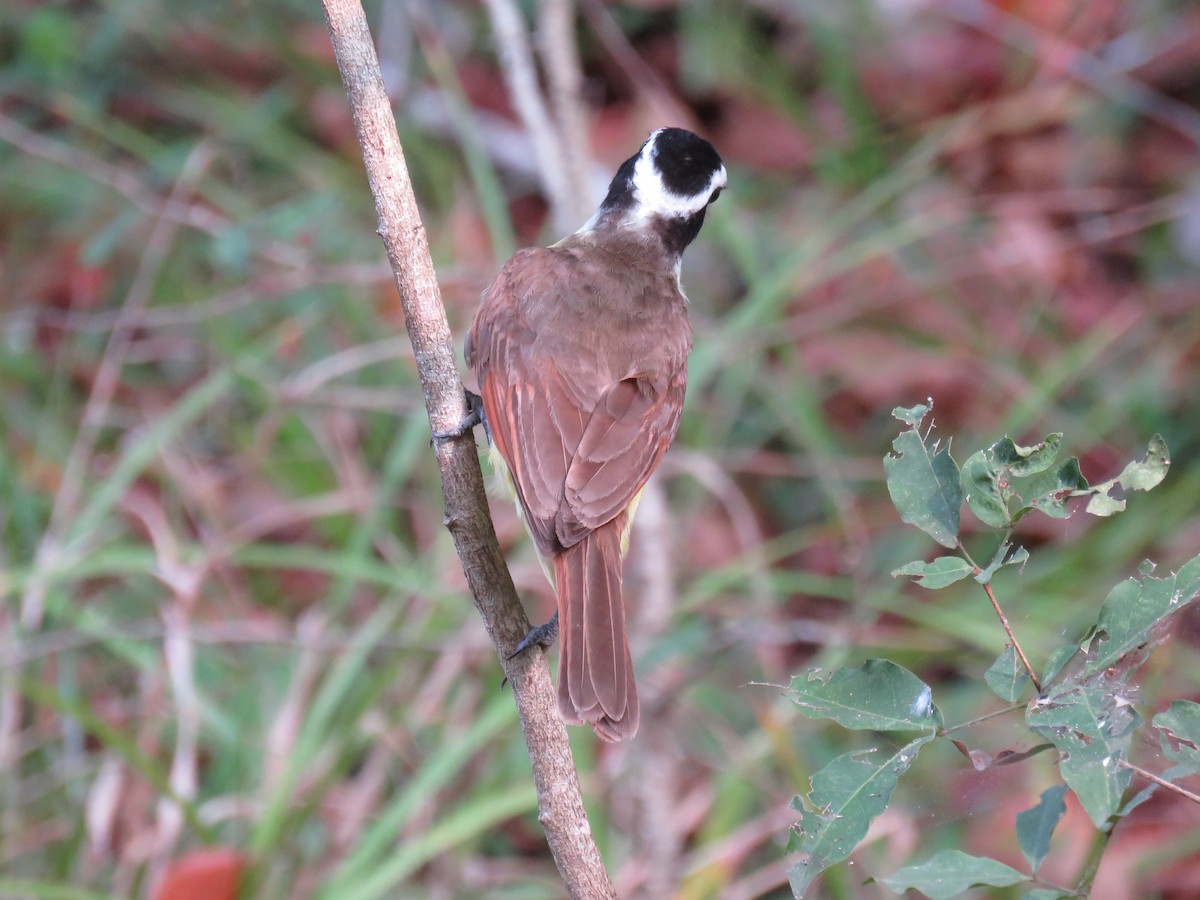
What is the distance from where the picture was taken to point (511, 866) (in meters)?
3.72

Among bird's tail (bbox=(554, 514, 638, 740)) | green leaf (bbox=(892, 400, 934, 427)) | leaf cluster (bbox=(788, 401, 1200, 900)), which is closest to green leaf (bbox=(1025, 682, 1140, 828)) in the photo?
leaf cluster (bbox=(788, 401, 1200, 900))

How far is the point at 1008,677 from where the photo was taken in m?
1.36

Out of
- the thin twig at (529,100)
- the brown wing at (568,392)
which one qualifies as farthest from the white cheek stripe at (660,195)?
the thin twig at (529,100)

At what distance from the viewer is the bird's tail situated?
2.09m

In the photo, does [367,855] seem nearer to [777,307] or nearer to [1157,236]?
[777,307]

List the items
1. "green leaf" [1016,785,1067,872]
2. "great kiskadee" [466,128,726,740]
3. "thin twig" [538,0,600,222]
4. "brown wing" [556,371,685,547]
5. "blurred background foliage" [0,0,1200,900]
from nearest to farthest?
"green leaf" [1016,785,1067,872]
"great kiskadee" [466,128,726,740]
"brown wing" [556,371,685,547]
"blurred background foliage" [0,0,1200,900]
"thin twig" [538,0,600,222]

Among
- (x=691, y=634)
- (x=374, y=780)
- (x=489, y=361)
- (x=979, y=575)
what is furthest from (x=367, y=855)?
(x=979, y=575)

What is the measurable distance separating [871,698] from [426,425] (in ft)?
8.65

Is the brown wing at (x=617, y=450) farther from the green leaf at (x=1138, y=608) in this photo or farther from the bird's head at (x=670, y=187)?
the green leaf at (x=1138, y=608)

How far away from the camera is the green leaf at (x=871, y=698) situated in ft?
4.42

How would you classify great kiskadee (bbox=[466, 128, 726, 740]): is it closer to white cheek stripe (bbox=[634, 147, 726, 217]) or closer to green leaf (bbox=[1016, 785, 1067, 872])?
white cheek stripe (bbox=[634, 147, 726, 217])

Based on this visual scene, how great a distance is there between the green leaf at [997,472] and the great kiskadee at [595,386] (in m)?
0.85

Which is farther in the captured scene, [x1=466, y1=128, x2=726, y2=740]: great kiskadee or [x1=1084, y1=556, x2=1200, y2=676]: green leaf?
[x1=466, y1=128, x2=726, y2=740]: great kiskadee

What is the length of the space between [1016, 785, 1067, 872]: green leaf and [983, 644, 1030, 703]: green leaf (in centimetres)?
15
